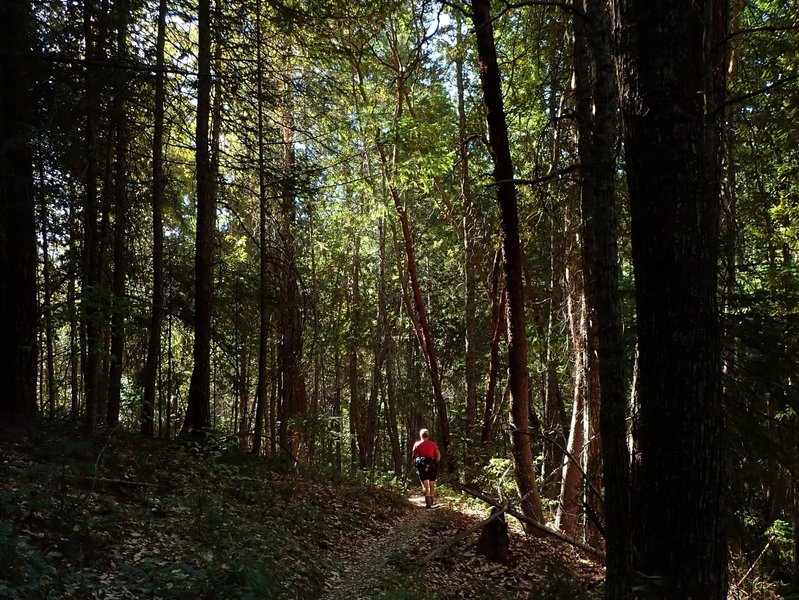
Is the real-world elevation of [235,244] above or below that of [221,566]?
above

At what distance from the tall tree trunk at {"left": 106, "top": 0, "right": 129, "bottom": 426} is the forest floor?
1331 millimetres

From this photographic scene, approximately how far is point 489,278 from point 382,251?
4.24 metres

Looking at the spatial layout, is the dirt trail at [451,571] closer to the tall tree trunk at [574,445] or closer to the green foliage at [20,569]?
the tall tree trunk at [574,445]

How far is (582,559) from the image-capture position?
981 cm

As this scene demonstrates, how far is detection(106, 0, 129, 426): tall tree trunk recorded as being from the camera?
9.11 m

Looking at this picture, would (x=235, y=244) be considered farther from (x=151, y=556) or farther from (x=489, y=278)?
(x=151, y=556)

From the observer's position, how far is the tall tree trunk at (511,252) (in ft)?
29.3

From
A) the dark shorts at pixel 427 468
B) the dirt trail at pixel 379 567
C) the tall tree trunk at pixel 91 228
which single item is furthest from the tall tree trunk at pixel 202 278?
the dark shorts at pixel 427 468

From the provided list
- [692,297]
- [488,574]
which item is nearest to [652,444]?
[692,297]

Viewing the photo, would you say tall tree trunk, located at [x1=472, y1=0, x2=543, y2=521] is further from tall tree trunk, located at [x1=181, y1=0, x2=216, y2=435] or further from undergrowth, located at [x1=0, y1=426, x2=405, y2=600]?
tall tree trunk, located at [x1=181, y1=0, x2=216, y2=435]

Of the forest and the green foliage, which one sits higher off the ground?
the forest

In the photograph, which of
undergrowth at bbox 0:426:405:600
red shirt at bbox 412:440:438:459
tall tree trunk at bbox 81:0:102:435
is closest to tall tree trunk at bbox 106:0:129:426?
tall tree trunk at bbox 81:0:102:435

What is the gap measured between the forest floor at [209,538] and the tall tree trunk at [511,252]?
1625mm

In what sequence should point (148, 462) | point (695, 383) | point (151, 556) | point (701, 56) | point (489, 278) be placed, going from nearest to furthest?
point (695, 383), point (701, 56), point (151, 556), point (148, 462), point (489, 278)
